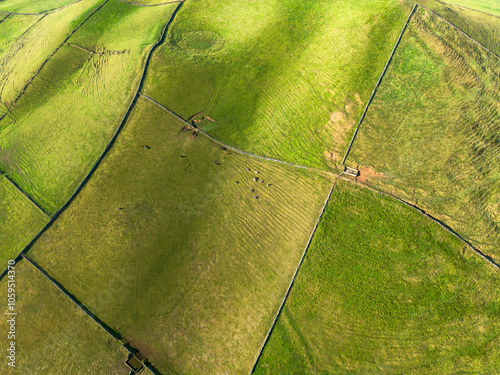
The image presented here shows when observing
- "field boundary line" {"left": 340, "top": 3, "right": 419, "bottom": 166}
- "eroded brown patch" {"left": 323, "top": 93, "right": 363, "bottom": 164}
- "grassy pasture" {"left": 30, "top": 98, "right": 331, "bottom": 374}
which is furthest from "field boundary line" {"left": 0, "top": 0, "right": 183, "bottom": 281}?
"field boundary line" {"left": 340, "top": 3, "right": 419, "bottom": 166}

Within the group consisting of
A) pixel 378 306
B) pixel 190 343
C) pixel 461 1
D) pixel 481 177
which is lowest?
pixel 190 343

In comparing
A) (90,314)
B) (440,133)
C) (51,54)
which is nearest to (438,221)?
(440,133)

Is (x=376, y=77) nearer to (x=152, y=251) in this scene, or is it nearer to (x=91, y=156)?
(x=152, y=251)

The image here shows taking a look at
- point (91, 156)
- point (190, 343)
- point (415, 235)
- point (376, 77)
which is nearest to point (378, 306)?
point (415, 235)

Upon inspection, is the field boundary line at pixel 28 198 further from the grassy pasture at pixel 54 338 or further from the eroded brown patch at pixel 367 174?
the eroded brown patch at pixel 367 174

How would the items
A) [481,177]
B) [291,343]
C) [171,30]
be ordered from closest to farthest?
[291,343] < [481,177] < [171,30]

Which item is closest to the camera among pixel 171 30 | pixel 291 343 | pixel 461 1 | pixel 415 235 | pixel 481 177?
pixel 291 343

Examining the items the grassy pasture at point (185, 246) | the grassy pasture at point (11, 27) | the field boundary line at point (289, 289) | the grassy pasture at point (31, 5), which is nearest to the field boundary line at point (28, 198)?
the grassy pasture at point (185, 246)

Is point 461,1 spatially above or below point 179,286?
above

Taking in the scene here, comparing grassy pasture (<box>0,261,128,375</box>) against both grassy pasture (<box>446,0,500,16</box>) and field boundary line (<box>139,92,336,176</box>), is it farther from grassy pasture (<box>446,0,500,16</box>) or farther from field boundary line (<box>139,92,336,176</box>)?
grassy pasture (<box>446,0,500,16</box>)

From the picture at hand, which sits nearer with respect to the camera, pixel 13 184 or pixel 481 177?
pixel 481 177
